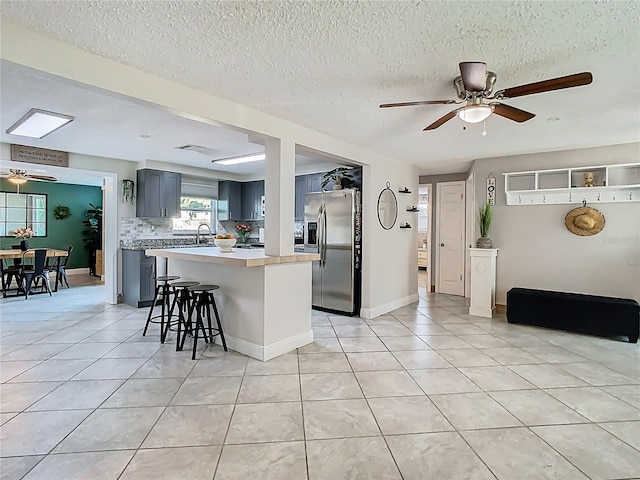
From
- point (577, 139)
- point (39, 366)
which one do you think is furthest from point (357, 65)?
point (39, 366)

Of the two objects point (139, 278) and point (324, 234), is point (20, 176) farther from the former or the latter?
point (324, 234)

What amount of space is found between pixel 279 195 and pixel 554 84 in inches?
89.3

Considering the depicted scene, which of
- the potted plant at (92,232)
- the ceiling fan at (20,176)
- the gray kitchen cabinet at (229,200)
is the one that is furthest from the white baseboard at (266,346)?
the potted plant at (92,232)

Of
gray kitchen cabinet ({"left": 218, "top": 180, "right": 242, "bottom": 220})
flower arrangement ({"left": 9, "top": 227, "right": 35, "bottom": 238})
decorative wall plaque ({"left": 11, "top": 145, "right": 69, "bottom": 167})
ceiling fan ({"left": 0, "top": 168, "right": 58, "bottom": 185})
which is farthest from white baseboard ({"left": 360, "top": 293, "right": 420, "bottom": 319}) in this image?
flower arrangement ({"left": 9, "top": 227, "right": 35, "bottom": 238})

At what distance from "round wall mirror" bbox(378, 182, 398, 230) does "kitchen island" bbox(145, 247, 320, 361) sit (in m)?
1.75

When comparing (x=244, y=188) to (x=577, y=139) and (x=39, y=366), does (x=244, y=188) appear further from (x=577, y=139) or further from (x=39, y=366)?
(x=577, y=139)

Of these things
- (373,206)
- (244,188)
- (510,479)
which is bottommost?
(510,479)

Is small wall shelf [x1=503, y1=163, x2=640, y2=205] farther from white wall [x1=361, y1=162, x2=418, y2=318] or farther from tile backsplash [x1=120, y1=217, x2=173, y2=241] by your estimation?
tile backsplash [x1=120, y1=217, x2=173, y2=241]

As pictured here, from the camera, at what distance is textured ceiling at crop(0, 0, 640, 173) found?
5.66 ft

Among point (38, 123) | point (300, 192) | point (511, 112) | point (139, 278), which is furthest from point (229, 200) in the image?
point (511, 112)

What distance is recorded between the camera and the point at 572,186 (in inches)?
181

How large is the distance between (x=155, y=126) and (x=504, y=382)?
4.14m

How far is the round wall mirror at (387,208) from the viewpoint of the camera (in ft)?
16.5

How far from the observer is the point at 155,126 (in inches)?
150
